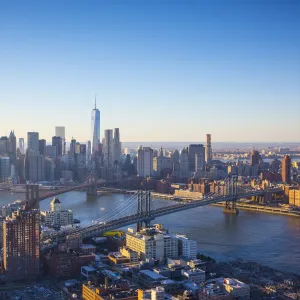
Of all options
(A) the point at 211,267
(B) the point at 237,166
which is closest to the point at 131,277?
(A) the point at 211,267

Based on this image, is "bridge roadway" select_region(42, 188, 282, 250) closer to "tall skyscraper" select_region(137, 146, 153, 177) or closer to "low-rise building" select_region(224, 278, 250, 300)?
"low-rise building" select_region(224, 278, 250, 300)

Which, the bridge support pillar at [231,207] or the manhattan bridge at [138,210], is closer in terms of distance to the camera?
the manhattan bridge at [138,210]

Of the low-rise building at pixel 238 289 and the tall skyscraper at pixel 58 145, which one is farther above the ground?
the tall skyscraper at pixel 58 145

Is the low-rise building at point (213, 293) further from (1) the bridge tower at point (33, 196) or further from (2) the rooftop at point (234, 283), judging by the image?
(1) the bridge tower at point (33, 196)

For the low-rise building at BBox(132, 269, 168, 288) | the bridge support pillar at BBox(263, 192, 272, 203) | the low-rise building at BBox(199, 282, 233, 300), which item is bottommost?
the low-rise building at BBox(132, 269, 168, 288)

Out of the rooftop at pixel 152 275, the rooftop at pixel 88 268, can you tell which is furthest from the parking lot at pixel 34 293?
the rooftop at pixel 152 275

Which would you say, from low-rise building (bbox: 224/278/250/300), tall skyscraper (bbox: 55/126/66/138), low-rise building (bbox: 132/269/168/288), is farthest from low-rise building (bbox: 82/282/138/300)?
tall skyscraper (bbox: 55/126/66/138)
